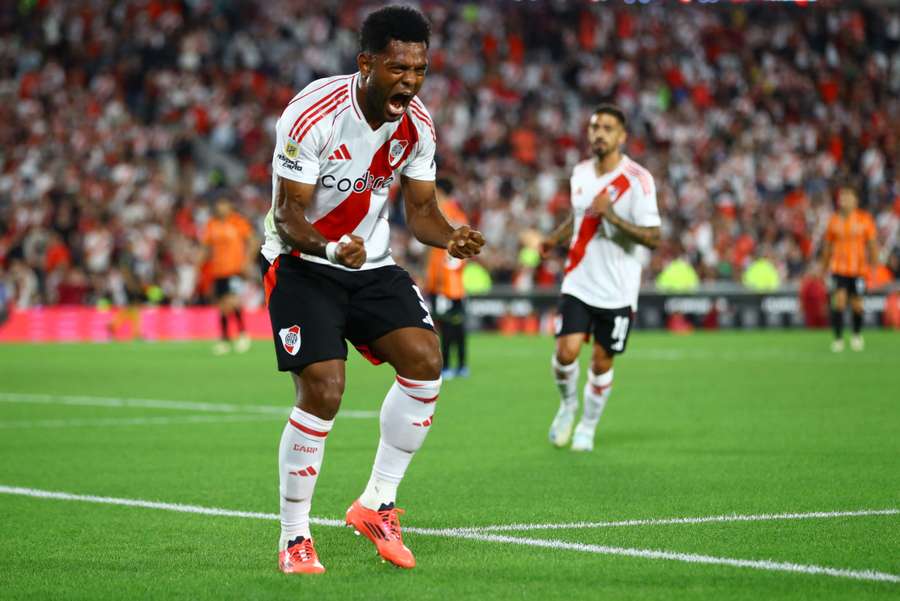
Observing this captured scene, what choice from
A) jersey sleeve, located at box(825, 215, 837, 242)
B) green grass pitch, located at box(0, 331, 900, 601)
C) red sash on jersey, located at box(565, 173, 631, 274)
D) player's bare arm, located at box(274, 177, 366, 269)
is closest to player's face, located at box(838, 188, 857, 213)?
jersey sleeve, located at box(825, 215, 837, 242)

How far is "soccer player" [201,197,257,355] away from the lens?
79.5 feet

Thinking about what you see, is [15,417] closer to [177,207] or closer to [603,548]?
[603,548]

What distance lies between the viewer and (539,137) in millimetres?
35406

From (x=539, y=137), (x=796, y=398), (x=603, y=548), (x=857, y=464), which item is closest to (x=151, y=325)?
(x=539, y=137)

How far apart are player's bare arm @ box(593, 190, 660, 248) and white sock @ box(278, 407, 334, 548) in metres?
4.78

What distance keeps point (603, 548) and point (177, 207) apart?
26.9 m

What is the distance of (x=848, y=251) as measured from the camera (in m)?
22.7

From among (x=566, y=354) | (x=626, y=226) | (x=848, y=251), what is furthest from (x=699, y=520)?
(x=848, y=251)

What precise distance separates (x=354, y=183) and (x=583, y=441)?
191 inches

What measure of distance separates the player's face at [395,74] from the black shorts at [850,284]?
17.9m

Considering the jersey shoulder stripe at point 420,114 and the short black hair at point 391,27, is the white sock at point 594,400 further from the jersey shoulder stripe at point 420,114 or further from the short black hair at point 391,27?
the short black hair at point 391,27

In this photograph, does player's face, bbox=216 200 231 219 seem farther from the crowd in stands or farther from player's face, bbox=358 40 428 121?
player's face, bbox=358 40 428 121

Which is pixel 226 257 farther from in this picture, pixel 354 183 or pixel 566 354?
pixel 354 183

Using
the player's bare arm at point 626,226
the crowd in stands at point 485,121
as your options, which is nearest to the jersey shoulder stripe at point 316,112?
the player's bare arm at point 626,226
